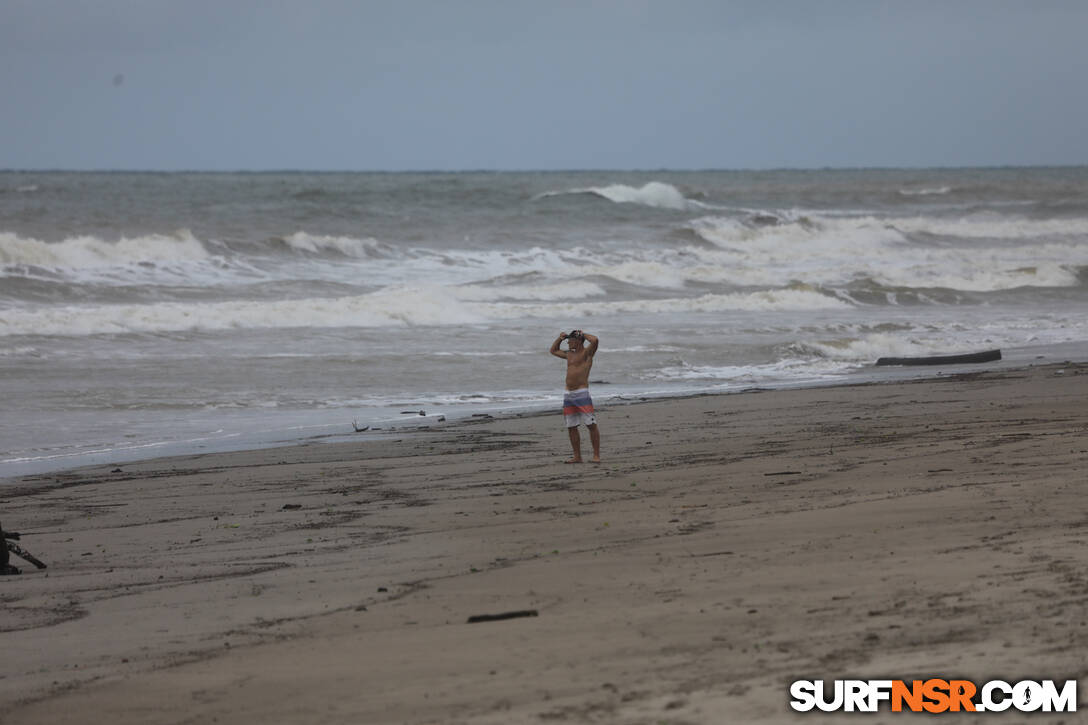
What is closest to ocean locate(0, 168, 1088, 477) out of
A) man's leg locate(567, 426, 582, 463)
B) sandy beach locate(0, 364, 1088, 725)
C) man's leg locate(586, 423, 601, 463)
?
man's leg locate(586, 423, 601, 463)

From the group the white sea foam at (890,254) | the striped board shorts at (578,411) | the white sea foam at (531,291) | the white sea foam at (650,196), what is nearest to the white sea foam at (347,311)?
the white sea foam at (531,291)

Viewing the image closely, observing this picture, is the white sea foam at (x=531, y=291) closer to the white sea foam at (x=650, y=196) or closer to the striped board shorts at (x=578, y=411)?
the striped board shorts at (x=578, y=411)

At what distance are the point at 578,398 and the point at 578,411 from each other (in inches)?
4.9

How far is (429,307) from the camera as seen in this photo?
23062mm


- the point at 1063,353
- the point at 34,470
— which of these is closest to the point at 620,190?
the point at 1063,353

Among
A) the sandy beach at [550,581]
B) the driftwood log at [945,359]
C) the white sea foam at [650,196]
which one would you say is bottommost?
the sandy beach at [550,581]

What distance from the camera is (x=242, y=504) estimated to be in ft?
26.3

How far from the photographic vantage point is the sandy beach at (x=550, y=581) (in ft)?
12.7

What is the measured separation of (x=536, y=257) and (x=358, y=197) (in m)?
19.4

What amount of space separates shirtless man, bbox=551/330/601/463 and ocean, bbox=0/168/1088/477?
5.60ft

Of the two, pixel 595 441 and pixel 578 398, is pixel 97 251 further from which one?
pixel 595 441

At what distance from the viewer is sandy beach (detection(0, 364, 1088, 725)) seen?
388 cm

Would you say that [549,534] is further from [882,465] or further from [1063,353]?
[1063,353]

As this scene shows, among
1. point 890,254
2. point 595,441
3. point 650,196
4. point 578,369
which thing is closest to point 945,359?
point 578,369
